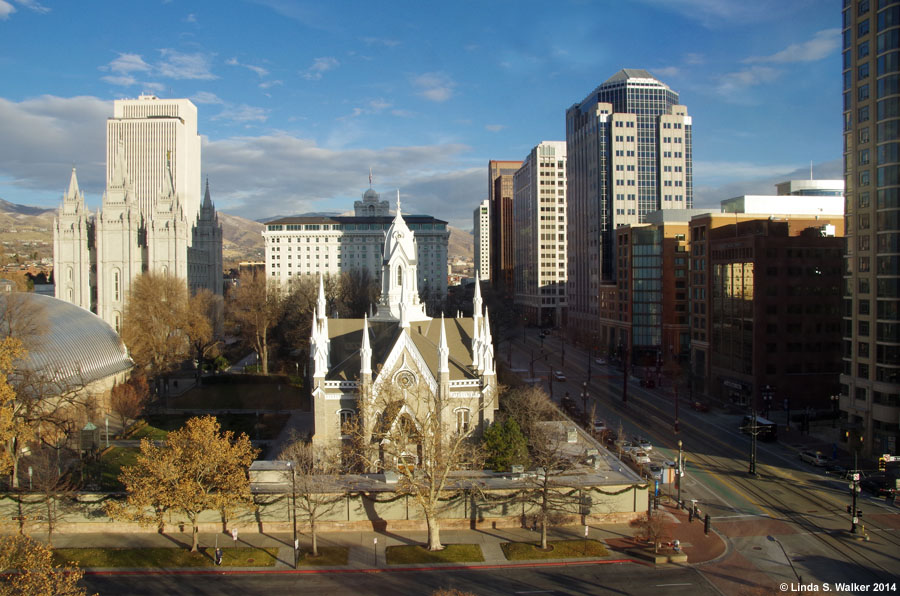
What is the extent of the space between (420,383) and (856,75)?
44013 mm

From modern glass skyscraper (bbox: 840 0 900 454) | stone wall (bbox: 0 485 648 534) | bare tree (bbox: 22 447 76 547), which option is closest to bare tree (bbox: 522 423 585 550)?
stone wall (bbox: 0 485 648 534)

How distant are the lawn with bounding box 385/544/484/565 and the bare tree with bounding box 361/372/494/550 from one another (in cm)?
61

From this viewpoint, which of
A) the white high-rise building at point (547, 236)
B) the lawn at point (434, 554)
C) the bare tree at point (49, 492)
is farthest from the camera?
the white high-rise building at point (547, 236)

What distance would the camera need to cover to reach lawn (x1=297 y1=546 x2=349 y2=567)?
31938 mm

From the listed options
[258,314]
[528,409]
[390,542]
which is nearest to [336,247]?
[258,314]

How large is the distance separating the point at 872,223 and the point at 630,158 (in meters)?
71.1

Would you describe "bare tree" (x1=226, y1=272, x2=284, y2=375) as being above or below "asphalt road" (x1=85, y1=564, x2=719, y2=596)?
above

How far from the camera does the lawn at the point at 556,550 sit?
107 ft

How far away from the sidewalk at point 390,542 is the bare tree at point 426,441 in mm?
2548

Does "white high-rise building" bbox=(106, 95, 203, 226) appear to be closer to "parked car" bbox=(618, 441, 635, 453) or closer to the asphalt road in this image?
"parked car" bbox=(618, 441, 635, 453)

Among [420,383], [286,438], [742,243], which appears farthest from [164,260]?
[742,243]

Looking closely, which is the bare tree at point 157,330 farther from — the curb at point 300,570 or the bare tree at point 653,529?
the bare tree at point 653,529

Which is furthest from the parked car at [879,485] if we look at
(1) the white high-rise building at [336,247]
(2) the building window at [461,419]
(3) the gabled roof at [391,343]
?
(1) the white high-rise building at [336,247]

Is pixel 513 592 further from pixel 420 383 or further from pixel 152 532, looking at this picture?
pixel 152 532
